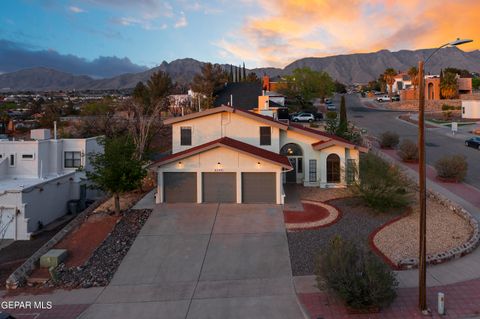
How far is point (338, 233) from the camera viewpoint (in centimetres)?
1889

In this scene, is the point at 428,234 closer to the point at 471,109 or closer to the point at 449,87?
the point at 471,109

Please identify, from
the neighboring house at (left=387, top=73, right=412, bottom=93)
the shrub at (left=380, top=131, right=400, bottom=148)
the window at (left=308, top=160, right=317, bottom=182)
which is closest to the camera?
the window at (left=308, top=160, right=317, bottom=182)

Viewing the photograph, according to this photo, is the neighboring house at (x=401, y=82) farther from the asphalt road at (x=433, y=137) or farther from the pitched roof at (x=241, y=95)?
the pitched roof at (x=241, y=95)

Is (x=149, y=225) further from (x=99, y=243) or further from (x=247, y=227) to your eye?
(x=247, y=227)

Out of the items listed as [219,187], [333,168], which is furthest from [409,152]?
[219,187]

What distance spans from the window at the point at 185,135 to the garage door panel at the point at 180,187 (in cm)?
431

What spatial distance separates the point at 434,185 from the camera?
2842 centimetres

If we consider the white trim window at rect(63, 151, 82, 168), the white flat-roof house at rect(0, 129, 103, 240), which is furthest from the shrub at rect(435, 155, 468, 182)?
the white trim window at rect(63, 151, 82, 168)

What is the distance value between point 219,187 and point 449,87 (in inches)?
3303

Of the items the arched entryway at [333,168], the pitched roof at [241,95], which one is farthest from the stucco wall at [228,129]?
the pitched roof at [241,95]

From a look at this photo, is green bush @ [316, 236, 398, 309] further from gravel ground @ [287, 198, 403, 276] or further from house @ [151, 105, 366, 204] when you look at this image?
house @ [151, 105, 366, 204]

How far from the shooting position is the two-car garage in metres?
24.4

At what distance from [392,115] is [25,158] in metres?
64.6

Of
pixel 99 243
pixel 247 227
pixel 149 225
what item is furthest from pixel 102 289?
pixel 247 227
